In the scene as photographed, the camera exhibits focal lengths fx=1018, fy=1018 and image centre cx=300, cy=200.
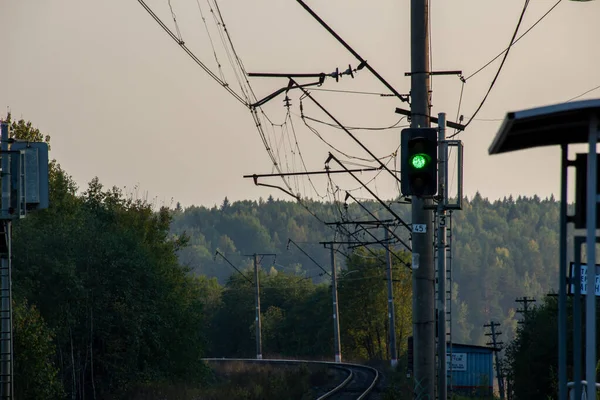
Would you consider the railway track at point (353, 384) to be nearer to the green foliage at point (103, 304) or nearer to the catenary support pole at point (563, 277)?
the green foliage at point (103, 304)

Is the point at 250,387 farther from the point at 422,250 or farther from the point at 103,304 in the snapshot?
the point at 422,250

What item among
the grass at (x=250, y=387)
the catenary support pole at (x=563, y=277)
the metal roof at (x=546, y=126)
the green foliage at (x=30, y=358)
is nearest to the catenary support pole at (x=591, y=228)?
the metal roof at (x=546, y=126)

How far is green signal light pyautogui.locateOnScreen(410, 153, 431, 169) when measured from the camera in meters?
12.2

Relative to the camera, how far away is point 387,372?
51.0 meters

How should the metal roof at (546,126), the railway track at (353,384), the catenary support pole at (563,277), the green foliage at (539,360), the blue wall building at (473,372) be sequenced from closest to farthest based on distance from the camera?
1. the metal roof at (546,126)
2. the catenary support pole at (563,277)
3. the green foliage at (539,360)
4. the railway track at (353,384)
5. the blue wall building at (473,372)

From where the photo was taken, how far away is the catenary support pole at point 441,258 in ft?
48.5

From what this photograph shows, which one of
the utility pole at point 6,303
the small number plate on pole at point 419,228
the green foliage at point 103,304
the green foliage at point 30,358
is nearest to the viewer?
the small number plate on pole at point 419,228

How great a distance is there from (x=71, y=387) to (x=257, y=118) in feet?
67.2

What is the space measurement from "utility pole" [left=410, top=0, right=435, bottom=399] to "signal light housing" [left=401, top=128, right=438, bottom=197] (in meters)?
2.08

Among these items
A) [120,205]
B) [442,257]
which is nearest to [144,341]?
[120,205]

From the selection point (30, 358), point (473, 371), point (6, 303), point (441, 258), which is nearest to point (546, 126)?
point (441, 258)

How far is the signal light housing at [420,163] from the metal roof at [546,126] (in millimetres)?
4429

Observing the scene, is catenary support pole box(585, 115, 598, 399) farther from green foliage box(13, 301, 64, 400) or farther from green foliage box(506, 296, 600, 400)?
green foliage box(506, 296, 600, 400)

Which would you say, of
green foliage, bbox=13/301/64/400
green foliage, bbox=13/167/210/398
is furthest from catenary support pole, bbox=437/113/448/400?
green foliage, bbox=13/167/210/398
